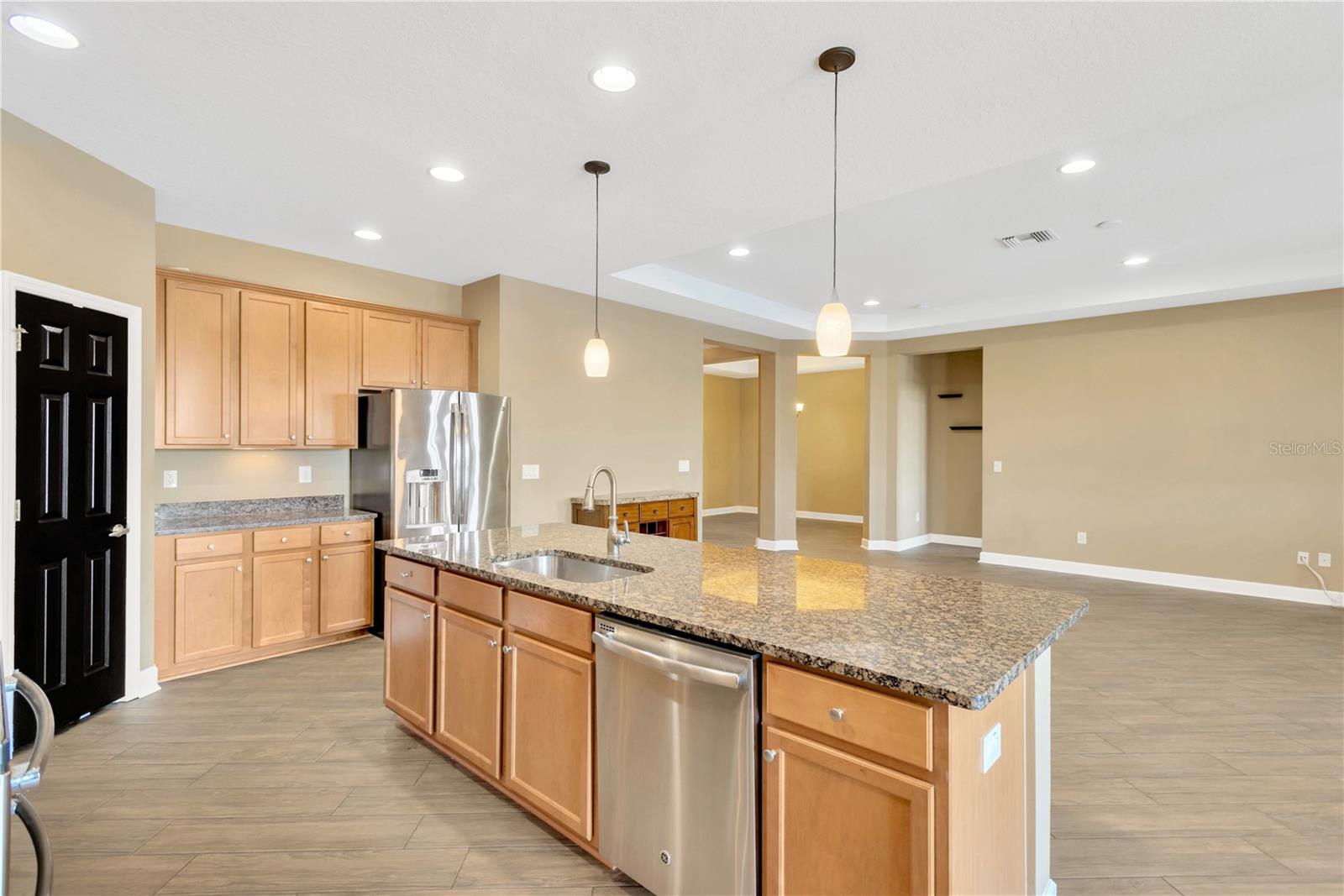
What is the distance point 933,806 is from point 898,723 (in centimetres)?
16

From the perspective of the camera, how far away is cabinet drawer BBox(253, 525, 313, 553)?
12.6ft

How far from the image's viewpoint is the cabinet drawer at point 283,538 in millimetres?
3850

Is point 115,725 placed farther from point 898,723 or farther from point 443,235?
point 898,723

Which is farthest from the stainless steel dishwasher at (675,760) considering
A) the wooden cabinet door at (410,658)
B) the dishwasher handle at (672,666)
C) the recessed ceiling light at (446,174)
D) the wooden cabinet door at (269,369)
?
the wooden cabinet door at (269,369)

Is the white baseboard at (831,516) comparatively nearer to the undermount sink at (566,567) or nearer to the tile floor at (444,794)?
the tile floor at (444,794)

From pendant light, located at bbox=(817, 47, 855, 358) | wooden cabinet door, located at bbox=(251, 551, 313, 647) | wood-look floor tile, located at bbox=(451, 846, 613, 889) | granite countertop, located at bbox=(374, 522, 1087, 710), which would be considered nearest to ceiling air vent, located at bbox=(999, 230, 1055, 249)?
pendant light, located at bbox=(817, 47, 855, 358)

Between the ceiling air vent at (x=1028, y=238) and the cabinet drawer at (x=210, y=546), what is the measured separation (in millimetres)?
5439

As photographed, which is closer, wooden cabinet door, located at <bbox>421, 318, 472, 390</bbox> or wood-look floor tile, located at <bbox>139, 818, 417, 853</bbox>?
wood-look floor tile, located at <bbox>139, 818, 417, 853</bbox>

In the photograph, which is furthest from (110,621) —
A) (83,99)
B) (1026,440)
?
(1026,440)

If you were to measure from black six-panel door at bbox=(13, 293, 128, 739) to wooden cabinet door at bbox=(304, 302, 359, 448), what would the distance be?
108 centimetres

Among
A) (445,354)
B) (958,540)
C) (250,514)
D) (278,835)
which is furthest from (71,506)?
(958,540)

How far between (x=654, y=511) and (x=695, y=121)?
3580 mm

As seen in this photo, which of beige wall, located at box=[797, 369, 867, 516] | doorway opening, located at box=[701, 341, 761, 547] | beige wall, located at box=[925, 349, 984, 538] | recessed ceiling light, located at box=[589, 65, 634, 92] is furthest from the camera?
doorway opening, located at box=[701, 341, 761, 547]

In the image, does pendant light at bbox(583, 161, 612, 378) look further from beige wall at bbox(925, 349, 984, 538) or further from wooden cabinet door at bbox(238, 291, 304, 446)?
beige wall at bbox(925, 349, 984, 538)
